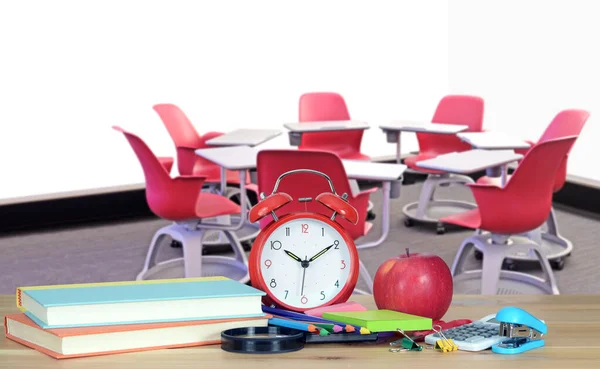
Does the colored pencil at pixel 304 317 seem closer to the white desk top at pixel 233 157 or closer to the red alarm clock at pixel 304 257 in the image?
the red alarm clock at pixel 304 257

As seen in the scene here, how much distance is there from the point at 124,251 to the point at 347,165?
206 centimetres

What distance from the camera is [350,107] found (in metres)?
7.97

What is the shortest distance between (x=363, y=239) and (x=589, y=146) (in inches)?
80.6

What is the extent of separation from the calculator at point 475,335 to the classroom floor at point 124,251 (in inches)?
132

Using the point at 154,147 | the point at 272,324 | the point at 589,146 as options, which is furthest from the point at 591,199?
the point at 272,324

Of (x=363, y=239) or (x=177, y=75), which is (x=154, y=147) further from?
(x=363, y=239)

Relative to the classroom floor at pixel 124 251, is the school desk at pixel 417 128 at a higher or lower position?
higher

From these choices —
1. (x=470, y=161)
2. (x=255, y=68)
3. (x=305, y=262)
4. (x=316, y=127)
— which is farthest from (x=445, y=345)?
(x=255, y=68)

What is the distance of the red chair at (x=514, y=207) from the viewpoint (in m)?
3.95

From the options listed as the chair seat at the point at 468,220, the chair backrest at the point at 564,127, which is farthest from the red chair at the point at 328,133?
the chair seat at the point at 468,220

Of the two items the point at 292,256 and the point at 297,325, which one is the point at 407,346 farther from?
the point at 292,256

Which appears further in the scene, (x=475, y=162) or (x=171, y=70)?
(x=171, y=70)

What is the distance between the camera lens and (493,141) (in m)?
5.07

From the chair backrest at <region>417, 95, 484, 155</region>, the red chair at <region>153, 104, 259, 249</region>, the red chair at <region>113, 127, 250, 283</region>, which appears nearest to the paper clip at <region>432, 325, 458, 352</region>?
the red chair at <region>113, 127, 250, 283</region>
